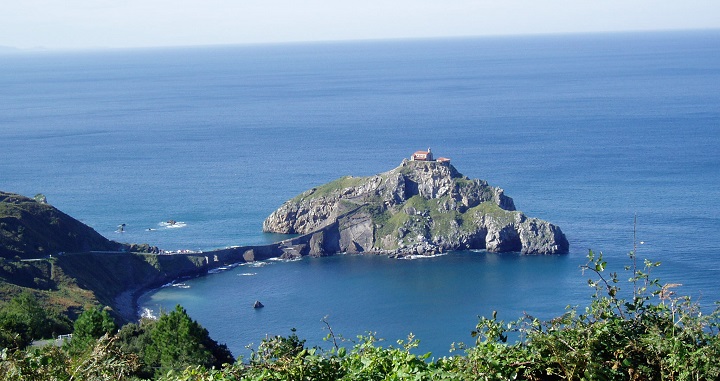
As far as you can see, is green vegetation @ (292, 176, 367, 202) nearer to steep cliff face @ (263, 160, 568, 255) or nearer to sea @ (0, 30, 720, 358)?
steep cliff face @ (263, 160, 568, 255)

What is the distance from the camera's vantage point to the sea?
65.1m

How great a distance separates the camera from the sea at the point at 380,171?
2564 inches

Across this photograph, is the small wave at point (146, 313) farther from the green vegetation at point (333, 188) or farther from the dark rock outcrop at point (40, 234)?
the green vegetation at point (333, 188)

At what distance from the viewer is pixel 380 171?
106 meters

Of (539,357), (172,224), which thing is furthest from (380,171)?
(539,357)

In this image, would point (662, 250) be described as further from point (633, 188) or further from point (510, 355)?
point (510, 355)

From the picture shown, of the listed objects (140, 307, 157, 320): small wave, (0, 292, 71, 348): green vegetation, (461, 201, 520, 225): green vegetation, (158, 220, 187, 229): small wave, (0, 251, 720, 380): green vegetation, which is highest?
(0, 251, 720, 380): green vegetation

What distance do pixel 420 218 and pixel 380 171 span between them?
87.4ft

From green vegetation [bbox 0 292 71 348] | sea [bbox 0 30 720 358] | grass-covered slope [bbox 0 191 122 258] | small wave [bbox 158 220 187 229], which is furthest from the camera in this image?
small wave [bbox 158 220 187 229]

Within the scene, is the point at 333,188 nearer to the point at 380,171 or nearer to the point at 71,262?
the point at 380,171

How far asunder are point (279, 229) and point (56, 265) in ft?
82.5

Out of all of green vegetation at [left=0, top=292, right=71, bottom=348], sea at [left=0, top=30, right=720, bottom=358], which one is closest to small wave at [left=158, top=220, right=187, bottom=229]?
sea at [left=0, top=30, right=720, bottom=358]

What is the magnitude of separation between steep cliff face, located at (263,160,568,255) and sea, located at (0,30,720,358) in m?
1.58

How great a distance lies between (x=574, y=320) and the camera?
32.5 feet
